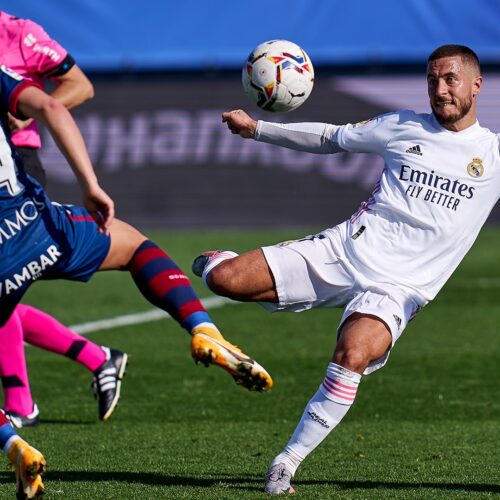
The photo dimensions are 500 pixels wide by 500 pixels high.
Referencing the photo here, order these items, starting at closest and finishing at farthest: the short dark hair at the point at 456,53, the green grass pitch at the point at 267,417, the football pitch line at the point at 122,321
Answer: the green grass pitch at the point at 267,417
the short dark hair at the point at 456,53
the football pitch line at the point at 122,321

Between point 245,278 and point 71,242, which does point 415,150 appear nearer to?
point 245,278

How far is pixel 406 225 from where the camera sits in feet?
18.2

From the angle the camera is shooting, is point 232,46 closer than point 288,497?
No

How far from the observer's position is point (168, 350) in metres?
10.5

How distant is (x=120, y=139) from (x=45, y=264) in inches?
739

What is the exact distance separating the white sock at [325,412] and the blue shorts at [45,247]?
3.64ft

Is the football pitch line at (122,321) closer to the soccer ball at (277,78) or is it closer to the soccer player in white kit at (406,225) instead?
the soccer ball at (277,78)

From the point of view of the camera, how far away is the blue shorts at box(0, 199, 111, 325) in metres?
4.81

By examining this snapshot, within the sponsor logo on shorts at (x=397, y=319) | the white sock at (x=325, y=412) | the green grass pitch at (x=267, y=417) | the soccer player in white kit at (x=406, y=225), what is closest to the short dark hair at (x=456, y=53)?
the soccer player in white kit at (x=406, y=225)

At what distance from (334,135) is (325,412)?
4.32 ft

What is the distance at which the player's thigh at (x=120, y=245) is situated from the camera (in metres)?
5.24

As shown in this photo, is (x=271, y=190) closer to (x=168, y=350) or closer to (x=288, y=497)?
(x=168, y=350)

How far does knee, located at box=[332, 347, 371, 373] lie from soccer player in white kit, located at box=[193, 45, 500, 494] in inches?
7.7

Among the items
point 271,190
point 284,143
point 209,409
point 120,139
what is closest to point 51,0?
point 120,139
